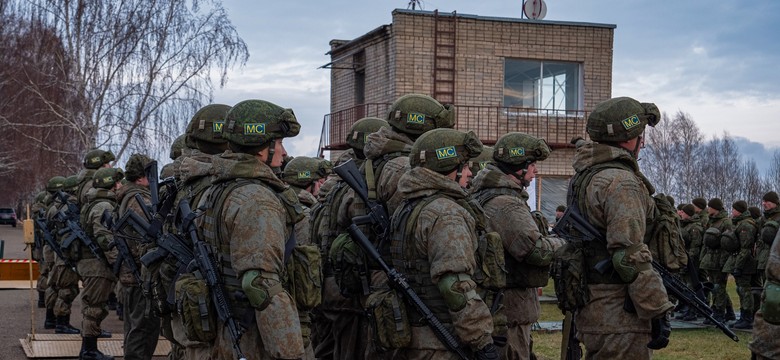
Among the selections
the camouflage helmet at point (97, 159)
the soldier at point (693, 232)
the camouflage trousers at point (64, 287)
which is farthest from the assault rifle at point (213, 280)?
the soldier at point (693, 232)

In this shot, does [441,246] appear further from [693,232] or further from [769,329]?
[693,232]

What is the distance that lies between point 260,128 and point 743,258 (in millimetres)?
11620

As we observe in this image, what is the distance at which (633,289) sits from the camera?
6.13 metres

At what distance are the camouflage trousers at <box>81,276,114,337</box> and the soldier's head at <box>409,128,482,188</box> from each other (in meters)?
5.62

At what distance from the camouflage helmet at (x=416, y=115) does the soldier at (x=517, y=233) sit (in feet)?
1.99

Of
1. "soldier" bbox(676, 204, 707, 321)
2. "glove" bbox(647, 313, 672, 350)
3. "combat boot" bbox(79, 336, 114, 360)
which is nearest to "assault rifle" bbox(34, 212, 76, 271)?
"combat boot" bbox(79, 336, 114, 360)

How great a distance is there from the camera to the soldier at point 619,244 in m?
6.11

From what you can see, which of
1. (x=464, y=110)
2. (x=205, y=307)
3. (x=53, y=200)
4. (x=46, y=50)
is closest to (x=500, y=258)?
(x=205, y=307)

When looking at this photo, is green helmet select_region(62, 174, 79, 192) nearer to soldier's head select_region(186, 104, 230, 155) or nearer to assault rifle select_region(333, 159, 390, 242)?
soldier's head select_region(186, 104, 230, 155)

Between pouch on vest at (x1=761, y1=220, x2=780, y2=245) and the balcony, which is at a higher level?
the balcony

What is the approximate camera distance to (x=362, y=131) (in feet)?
27.6

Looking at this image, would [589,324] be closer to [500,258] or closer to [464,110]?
[500,258]

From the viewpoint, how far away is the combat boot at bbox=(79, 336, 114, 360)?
10188 mm

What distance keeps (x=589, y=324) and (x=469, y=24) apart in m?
15.6
